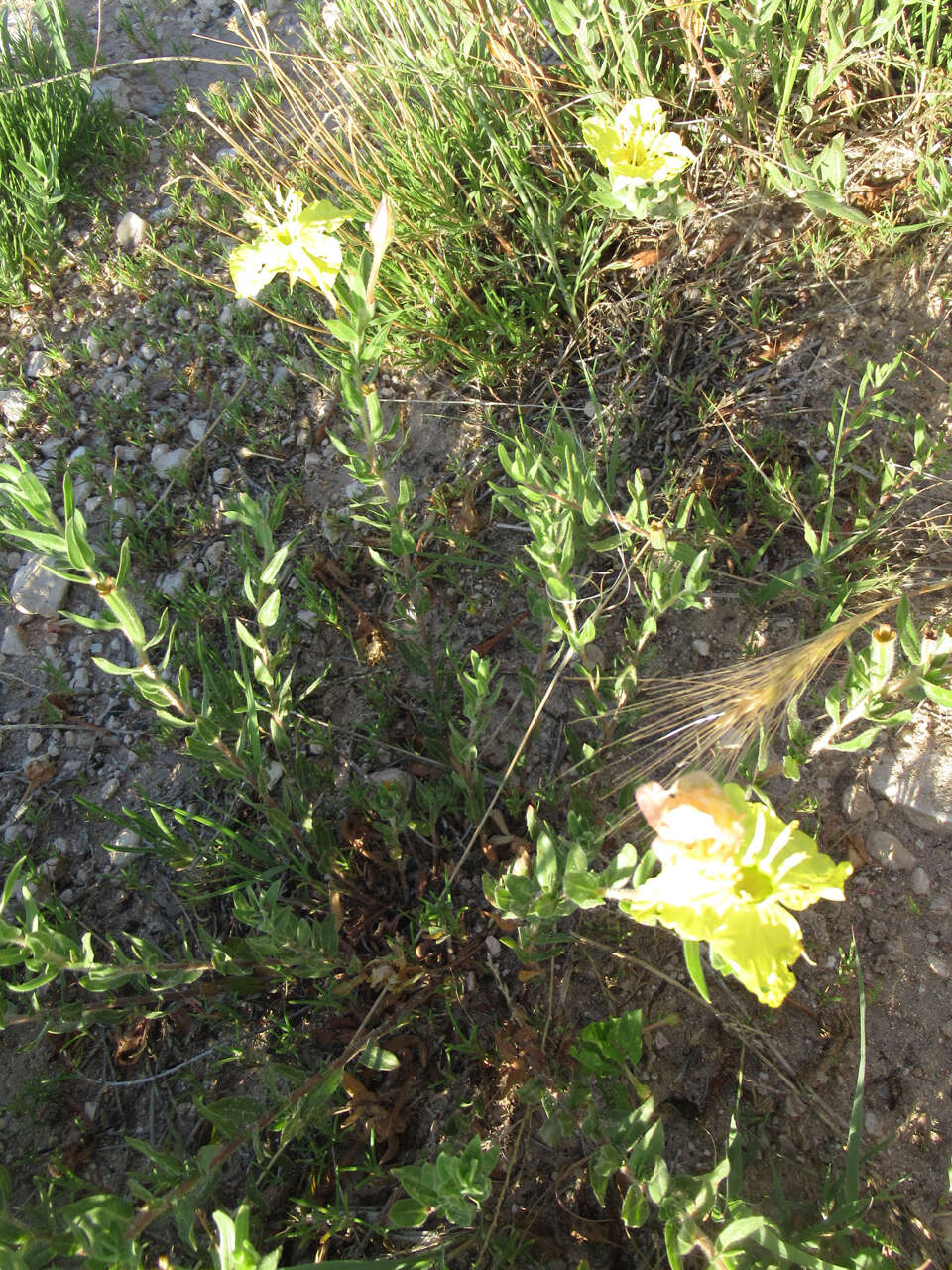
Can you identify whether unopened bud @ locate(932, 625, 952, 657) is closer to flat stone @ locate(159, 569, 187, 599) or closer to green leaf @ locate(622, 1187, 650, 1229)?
green leaf @ locate(622, 1187, 650, 1229)

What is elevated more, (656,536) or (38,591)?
(38,591)

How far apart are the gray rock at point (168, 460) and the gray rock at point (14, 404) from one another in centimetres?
57

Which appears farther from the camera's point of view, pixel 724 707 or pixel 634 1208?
pixel 724 707

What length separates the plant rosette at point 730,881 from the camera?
123 centimetres

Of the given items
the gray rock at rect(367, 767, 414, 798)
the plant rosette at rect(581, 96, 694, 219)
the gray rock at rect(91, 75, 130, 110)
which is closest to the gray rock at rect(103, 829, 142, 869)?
the gray rock at rect(367, 767, 414, 798)

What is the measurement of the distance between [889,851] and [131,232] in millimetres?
3494

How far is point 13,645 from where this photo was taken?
9.07ft

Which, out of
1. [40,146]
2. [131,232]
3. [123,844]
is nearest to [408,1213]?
[123,844]

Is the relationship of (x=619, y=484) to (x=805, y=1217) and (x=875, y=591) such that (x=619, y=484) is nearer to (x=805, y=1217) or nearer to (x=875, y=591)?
(x=875, y=591)

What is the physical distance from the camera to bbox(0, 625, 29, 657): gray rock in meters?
2.77

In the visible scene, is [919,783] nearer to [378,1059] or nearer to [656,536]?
[656,536]

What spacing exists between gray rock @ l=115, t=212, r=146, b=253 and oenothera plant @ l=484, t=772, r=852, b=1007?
3.24 m

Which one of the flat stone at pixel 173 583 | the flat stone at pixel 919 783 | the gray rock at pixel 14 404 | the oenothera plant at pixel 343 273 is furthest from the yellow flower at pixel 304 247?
the flat stone at pixel 919 783

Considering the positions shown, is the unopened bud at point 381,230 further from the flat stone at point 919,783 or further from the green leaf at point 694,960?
the flat stone at point 919,783
